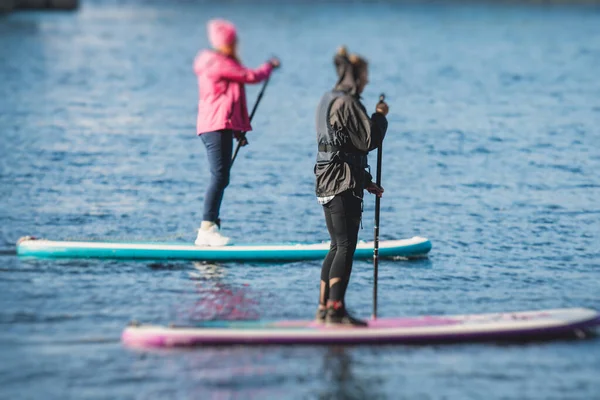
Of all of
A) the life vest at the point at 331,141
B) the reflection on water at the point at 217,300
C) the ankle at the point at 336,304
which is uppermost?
the life vest at the point at 331,141

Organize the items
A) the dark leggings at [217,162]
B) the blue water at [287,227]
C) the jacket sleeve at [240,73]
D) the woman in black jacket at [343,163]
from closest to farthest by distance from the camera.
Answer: the blue water at [287,227] → the woman in black jacket at [343,163] → the jacket sleeve at [240,73] → the dark leggings at [217,162]

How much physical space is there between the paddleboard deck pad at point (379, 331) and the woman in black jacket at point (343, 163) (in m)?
0.26

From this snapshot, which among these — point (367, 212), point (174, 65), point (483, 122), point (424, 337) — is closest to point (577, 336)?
point (424, 337)

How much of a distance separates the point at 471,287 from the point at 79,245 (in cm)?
420

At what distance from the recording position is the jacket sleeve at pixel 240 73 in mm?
11594

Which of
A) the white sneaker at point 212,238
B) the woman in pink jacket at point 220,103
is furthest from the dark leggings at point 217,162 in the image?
the white sneaker at point 212,238

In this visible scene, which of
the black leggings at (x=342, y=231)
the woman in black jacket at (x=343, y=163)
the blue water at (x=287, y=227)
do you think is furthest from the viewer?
the black leggings at (x=342, y=231)

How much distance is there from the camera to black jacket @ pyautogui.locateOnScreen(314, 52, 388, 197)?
9625 millimetres

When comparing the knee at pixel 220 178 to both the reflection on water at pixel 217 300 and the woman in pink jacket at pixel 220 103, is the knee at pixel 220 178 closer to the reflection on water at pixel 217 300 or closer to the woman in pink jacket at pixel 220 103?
the woman in pink jacket at pixel 220 103

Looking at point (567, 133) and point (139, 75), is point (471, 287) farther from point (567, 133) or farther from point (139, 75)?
point (139, 75)

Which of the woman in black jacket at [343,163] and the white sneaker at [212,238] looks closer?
the woman in black jacket at [343,163]

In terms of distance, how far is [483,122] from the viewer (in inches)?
1055

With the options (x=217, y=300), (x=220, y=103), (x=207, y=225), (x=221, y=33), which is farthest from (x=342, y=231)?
(x=207, y=225)

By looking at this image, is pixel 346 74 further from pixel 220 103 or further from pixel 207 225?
pixel 207 225
